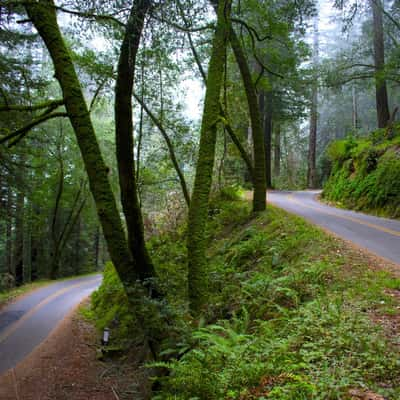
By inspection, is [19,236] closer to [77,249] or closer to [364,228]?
[77,249]

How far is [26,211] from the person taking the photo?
22875 millimetres

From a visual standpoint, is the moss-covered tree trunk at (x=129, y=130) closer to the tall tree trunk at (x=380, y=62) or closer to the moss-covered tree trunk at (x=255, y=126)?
the moss-covered tree trunk at (x=255, y=126)

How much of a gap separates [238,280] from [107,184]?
349 centimetres

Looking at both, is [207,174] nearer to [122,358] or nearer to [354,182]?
[122,358]

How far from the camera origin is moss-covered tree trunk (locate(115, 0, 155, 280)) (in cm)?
654

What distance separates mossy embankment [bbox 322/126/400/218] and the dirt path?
966 centimetres

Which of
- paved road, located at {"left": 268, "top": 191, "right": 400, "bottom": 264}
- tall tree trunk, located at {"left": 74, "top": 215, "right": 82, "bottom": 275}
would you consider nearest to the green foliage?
paved road, located at {"left": 268, "top": 191, "right": 400, "bottom": 264}

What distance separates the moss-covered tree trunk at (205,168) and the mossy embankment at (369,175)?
24.2ft

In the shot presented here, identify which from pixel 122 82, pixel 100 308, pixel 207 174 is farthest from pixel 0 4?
pixel 100 308

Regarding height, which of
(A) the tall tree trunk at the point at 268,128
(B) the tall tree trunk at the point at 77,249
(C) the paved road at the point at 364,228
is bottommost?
→ (B) the tall tree trunk at the point at 77,249

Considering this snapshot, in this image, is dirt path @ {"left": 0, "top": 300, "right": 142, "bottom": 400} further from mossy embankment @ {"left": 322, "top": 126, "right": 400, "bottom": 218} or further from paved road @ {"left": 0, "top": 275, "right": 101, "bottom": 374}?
mossy embankment @ {"left": 322, "top": 126, "right": 400, "bottom": 218}

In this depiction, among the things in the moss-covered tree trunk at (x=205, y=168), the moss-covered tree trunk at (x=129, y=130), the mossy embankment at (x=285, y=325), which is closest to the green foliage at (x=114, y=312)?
the mossy embankment at (x=285, y=325)

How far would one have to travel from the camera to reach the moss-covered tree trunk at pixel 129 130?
6535 mm

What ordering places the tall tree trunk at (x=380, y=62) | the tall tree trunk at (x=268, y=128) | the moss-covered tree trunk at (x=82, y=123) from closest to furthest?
the moss-covered tree trunk at (x=82, y=123)
the tall tree trunk at (x=380, y=62)
the tall tree trunk at (x=268, y=128)
